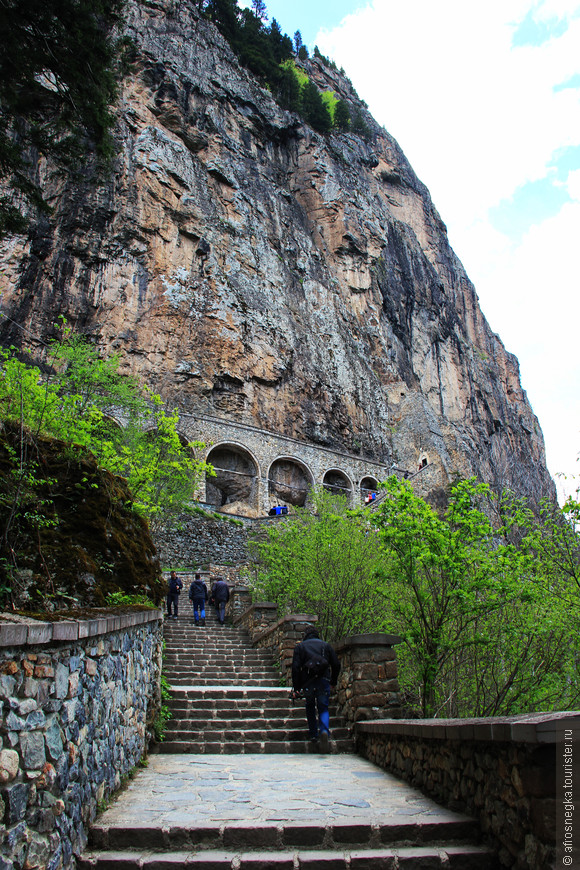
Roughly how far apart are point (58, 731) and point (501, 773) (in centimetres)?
238

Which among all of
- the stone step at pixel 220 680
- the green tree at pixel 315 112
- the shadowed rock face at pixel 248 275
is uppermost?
the green tree at pixel 315 112

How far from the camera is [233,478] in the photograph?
27766 millimetres

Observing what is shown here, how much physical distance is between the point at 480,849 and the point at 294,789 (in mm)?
1564

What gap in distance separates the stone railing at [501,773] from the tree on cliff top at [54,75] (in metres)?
7.62

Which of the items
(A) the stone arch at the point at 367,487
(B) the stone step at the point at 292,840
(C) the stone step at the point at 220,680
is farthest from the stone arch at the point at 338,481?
(B) the stone step at the point at 292,840

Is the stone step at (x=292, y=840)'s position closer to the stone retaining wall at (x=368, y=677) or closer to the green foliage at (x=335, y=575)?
the stone retaining wall at (x=368, y=677)

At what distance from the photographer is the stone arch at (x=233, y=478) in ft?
89.2

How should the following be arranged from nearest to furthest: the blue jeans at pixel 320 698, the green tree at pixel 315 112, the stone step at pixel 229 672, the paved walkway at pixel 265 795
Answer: the paved walkway at pixel 265 795 < the blue jeans at pixel 320 698 < the stone step at pixel 229 672 < the green tree at pixel 315 112

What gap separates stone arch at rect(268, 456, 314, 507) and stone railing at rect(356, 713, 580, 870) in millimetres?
24332

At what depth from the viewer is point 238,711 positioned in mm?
6840

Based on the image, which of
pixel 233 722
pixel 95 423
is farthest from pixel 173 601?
pixel 233 722

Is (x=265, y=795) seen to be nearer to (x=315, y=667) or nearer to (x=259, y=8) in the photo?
(x=315, y=667)

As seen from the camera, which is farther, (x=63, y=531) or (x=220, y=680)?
(x=220, y=680)

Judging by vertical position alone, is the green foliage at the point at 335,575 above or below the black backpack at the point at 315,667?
above
